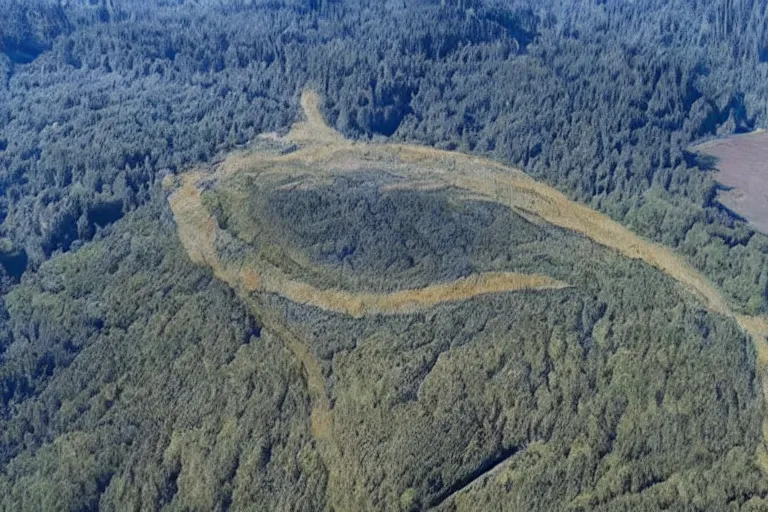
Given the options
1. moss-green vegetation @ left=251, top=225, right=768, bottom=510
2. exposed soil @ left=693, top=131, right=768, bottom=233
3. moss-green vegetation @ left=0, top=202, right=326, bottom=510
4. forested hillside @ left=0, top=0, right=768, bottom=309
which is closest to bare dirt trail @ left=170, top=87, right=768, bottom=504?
moss-green vegetation @ left=251, top=225, right=768, bottom=510

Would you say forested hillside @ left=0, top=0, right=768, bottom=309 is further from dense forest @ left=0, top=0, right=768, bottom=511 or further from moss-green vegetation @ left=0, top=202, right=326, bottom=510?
moss-green vegetation @ left=0, top=202, right=326, bottom=510

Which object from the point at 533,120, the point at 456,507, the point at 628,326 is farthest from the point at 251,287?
the point at 533,120

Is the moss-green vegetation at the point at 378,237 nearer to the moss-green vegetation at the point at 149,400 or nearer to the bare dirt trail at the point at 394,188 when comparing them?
the bare dirt trail at the point at 394,188

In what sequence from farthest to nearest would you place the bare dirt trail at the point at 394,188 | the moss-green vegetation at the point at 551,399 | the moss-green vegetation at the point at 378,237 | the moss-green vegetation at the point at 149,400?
the moss-green vegetation at the point at 378,237, the bare dirt trail at the point at 394,188, the moss-green vegetation at the point at 149,400, the moss-green vegetation at the point at 551,399

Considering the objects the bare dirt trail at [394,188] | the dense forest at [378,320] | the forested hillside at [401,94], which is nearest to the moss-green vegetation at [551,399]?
the dense forest at [378,320]

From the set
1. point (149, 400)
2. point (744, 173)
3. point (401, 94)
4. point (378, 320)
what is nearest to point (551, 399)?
point (378, 320)

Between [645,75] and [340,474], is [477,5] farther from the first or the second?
[340,474]

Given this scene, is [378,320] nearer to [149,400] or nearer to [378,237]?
[378,237]
